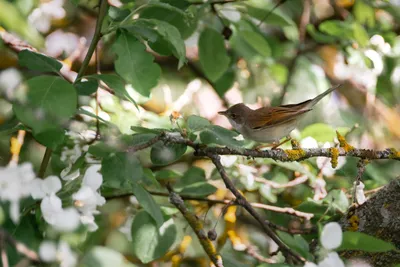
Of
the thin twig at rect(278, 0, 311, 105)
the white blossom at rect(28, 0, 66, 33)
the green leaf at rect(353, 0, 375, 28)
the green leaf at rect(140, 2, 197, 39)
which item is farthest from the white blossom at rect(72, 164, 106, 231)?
the thin twig at rect(278, 0, 311, 105)

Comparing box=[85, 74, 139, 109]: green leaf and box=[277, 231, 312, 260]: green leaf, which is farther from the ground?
box=[85, 74, 139, 109]: green leaf

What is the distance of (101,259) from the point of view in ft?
3.46

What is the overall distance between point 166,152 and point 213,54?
61 cm

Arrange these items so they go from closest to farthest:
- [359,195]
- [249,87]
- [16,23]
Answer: [16,23] < [359,195] < [249,87]

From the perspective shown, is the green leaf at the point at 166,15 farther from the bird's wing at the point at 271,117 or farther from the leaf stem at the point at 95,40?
the bird's wing at the point at 271,117

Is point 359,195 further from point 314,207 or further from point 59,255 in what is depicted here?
point 59,255

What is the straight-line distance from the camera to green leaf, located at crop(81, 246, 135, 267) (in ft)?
3.43

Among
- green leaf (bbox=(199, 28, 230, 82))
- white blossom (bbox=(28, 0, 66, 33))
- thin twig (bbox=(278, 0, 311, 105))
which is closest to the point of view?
green leaf (bbox=(199, 28, 230, 82))

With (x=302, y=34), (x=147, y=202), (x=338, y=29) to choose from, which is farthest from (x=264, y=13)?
(x=302, y=34)

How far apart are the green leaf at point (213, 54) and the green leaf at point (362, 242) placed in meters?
0.96

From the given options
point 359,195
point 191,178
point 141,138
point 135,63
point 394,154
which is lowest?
point 191,178

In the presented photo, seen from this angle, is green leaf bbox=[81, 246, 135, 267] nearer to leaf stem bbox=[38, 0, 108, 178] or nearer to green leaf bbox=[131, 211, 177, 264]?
leaf stem bbox=[38, 0, 108, 178]

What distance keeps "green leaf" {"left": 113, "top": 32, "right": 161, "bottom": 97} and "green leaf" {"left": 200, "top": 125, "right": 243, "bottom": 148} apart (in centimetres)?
15

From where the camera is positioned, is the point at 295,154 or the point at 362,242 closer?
the point at 362,242
